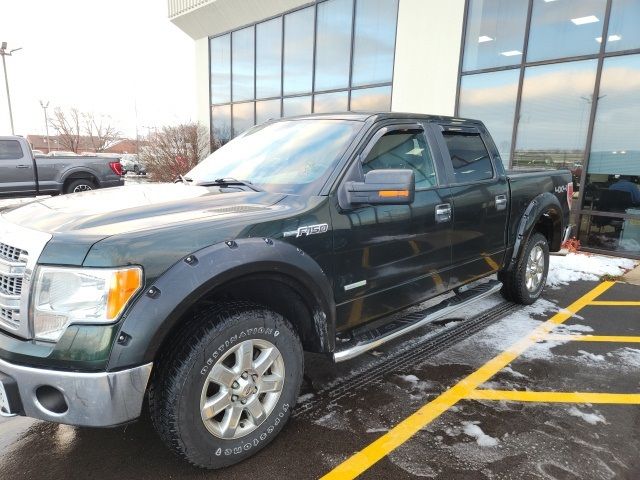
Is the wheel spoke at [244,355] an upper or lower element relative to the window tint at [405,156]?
lower

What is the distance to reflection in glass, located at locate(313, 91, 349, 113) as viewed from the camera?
510 inches

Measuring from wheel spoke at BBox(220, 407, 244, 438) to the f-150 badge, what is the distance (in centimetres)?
93

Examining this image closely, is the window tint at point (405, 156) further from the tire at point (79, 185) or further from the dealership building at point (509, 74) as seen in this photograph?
the tire at point (79, 185)

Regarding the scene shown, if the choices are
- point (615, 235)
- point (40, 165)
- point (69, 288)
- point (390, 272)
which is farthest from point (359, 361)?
point (40, 165)

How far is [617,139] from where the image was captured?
7871 millimetres

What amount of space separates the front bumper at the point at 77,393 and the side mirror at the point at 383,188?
57.3 inches

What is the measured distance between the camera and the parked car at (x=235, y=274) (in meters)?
1.91

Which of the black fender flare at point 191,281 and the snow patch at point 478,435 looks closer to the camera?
the black fender flare at point 191,281

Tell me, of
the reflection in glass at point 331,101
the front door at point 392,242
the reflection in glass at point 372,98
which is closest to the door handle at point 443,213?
the front door at point 392,242

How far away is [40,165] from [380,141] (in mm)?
11584

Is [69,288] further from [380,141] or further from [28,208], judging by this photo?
[380,141]

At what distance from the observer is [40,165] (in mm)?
11773

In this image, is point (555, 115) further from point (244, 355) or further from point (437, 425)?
point (244, 355)

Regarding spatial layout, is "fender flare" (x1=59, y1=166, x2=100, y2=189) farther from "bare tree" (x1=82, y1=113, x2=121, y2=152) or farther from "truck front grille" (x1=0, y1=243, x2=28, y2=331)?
"bare tree" (x1=82, y1=113, x2=121, y2=152)
